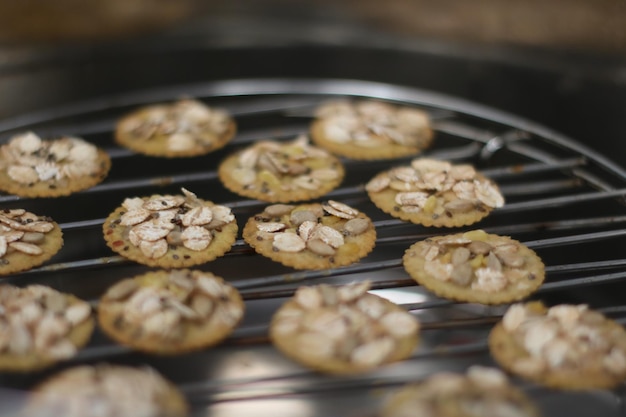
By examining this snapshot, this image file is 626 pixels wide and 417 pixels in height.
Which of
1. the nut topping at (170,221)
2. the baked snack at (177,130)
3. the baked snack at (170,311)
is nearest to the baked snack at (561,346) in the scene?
the baked snack at (170,311)

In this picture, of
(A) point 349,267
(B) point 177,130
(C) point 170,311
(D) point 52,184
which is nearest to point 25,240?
(D) point 52,184

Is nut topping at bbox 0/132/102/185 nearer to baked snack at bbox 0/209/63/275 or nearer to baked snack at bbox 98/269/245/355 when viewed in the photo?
baked snack at bbox 0/209/63/275

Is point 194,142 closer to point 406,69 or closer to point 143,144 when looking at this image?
point 143,144

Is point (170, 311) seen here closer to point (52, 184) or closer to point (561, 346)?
point (52, 184)

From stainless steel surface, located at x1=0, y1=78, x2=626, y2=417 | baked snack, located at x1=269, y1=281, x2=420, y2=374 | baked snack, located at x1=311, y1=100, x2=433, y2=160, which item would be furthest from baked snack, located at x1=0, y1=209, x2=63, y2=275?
baked snack, located at x1=311, y1=100, x2=433, y2=160

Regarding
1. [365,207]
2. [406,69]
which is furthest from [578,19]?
[365,207]

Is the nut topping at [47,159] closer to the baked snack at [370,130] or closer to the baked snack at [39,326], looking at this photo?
the baked snack at [39,326]
